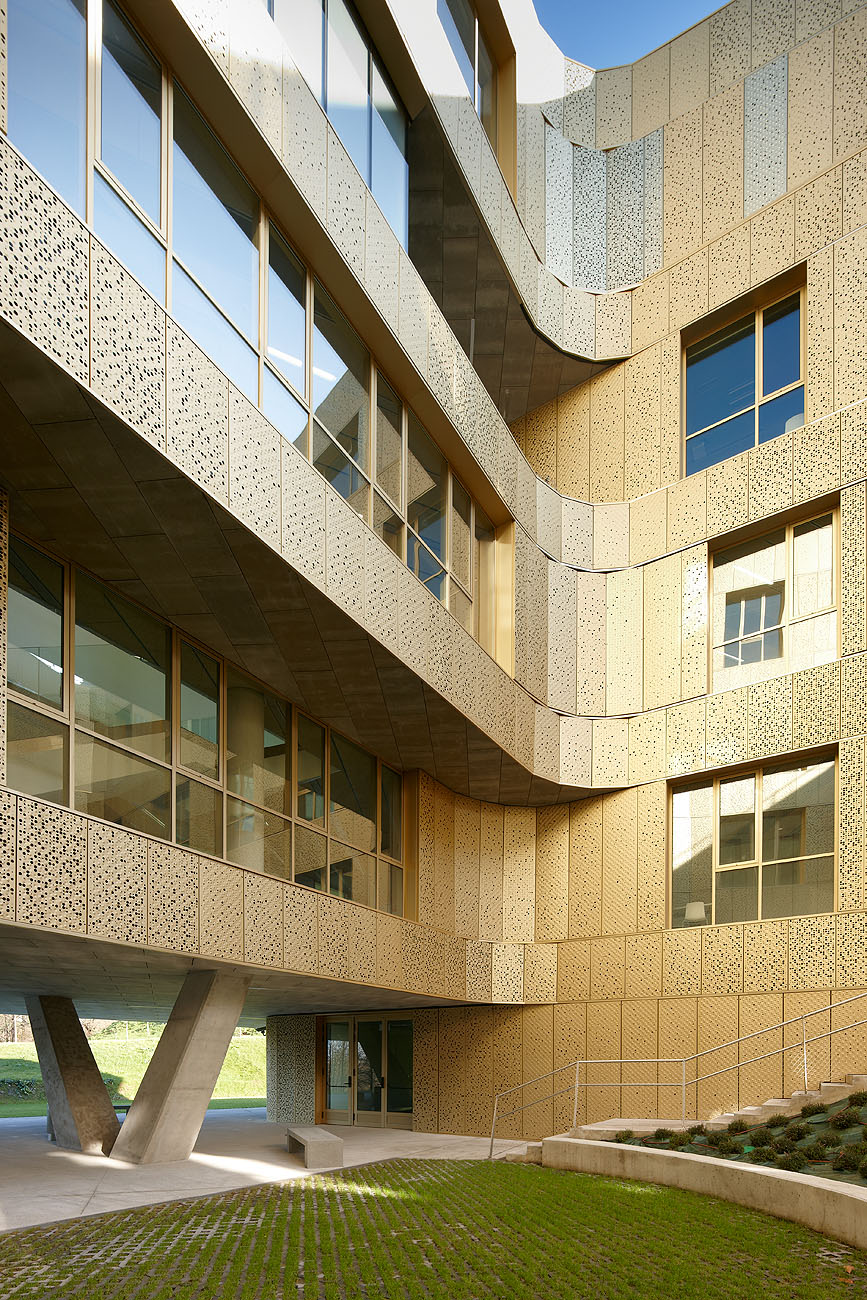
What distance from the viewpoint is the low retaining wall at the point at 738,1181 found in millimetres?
9117

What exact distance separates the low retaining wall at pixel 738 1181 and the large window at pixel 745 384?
40.0ft

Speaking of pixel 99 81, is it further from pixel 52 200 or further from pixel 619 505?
pixel 619 505

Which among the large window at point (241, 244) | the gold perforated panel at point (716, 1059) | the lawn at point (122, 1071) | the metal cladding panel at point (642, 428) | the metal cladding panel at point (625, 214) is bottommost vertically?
the lawn at point (122, 1071)

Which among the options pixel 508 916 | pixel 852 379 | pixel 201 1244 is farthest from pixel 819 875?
pixel 201 1244

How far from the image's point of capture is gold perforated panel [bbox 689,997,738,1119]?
17.0m

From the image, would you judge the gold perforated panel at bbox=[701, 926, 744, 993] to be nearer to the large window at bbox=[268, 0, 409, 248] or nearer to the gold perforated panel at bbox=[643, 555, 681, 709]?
the gold perforated panel at bbox=[643, 555, 681, 709]

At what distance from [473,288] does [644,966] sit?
1273cm

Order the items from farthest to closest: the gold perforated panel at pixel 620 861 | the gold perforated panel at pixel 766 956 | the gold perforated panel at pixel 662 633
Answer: the gold perforated panel at pixel 662 633, the gold perforated panel at pixel 620 861, the gold perforated panel at pixel 766 956

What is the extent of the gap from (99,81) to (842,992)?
49.1ft

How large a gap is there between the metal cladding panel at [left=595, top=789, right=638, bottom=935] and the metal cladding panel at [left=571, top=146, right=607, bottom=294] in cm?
1060

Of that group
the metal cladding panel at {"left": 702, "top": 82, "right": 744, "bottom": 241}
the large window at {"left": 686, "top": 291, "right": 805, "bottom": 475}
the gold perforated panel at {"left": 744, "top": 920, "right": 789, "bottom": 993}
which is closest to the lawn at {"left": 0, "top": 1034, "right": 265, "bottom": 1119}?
the gold perforated panel at {"left": 744, "top": 920, "right": 789, "bottom": 993}

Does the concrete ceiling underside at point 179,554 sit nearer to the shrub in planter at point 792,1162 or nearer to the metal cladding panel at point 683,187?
the shrub in planter at point 792,1162

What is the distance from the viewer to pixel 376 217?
14.3 metres

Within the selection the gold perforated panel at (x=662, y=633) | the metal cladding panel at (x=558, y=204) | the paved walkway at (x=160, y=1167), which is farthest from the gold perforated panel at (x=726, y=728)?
the metal cladding panel at (x=558, y=204)
